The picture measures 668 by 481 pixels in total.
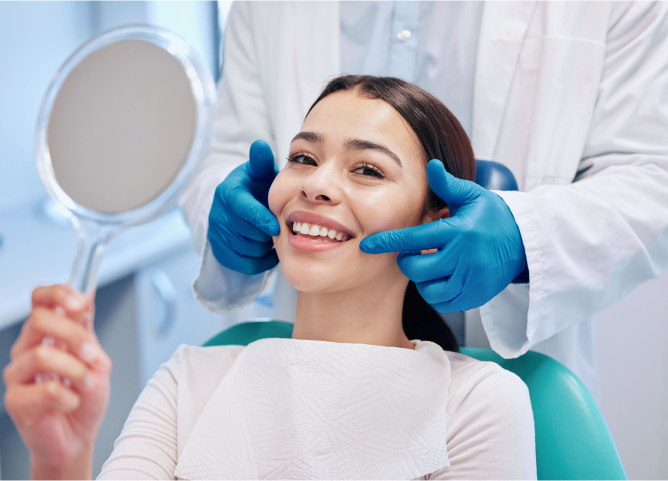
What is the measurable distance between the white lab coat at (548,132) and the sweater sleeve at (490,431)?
195mm

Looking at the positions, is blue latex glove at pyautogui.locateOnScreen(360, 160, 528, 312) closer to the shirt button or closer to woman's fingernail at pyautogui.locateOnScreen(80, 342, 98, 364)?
woman's fingernail at pyautogui.locateOnScreen(80, 342, 98, 364)

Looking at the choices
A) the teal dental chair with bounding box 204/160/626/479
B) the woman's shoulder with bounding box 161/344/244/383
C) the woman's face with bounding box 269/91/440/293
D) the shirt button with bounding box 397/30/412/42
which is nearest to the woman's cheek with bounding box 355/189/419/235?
the woman's face with bounding box 269/91/440/293

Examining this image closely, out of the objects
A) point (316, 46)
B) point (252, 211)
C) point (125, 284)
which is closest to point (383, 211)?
point (252, 211)

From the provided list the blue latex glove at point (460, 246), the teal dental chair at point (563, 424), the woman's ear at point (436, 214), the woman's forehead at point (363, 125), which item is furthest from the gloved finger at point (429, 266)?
the teal dental chair at point (563, 424)

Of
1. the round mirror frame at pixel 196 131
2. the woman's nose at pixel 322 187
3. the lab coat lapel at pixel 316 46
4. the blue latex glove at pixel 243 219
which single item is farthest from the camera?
the lab coat lapel at pixel 316 46

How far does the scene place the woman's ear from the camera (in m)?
1.13

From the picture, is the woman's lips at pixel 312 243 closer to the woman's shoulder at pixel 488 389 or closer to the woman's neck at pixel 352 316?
the woman's neck at pixel 352 316

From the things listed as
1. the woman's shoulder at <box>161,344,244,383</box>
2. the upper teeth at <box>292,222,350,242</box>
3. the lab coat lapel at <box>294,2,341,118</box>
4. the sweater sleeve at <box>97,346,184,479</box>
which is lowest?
the sweater sleeve at <box>97,346,184,479</box>

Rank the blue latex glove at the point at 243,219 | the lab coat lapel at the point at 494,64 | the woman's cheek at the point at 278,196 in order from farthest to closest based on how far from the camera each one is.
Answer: the lab coat lapel at the point at 494,64, the blue latex glove at the point at 243,219, the woman's cheek at the point at 278,196

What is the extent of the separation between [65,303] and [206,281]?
2.74ft

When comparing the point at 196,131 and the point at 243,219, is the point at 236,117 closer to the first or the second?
the point at 243,219

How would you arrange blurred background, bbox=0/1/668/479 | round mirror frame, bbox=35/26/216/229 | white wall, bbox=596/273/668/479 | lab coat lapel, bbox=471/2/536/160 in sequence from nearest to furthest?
round mirror frame, bbox=35/26/216/229
lab coat lapel, bbox=471/2/536/160
blurred background, bbox=0/1/668/479
white wall, bbox=596/273/668/479

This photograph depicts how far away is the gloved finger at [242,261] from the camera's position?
132 centimetres

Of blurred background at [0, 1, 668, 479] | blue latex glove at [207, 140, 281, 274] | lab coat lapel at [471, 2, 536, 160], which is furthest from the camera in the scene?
blurred background at [0, 1, 668, 479]
